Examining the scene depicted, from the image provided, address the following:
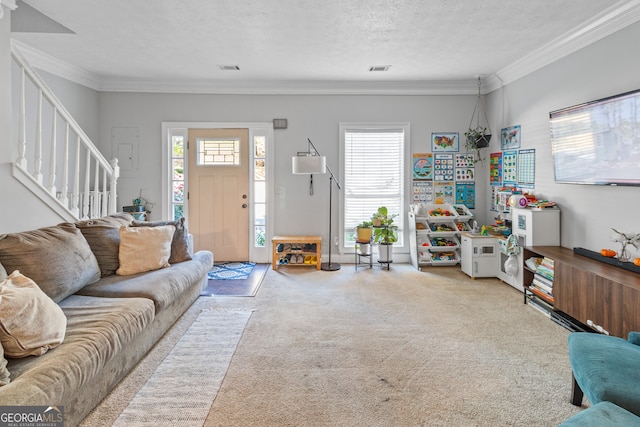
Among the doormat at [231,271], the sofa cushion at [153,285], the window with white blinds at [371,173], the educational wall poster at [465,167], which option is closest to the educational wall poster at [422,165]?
the window with white blinds at [371,173]

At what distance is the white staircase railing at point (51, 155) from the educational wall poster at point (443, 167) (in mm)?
4100

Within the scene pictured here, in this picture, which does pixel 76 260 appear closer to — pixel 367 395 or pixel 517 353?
pixel 367 395

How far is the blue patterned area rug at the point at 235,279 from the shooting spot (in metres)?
3.87

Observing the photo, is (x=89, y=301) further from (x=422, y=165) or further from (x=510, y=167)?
(x=510, y=167)

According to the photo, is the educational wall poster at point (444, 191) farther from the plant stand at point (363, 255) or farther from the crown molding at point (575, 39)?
the crown molding at point (575, 39)

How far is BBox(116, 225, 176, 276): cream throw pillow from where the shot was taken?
294 cm

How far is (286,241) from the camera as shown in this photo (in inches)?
189

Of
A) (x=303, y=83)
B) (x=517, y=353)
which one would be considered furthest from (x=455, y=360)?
(x=303, y=83)

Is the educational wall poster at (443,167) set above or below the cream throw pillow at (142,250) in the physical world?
above

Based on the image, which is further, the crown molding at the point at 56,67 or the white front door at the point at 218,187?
the white front door at the point at 218,187

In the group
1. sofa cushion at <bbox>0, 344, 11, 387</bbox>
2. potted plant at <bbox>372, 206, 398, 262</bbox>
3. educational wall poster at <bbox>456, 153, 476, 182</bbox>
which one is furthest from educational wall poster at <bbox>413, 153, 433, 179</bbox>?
sofa cushion at <bbox>0, 344, 11, 387</bbox>

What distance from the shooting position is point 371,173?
5.25 metres

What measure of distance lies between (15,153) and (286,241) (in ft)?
10.1

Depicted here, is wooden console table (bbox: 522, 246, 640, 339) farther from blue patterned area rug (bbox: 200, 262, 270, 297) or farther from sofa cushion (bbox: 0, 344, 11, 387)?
sofa cushion (bbox: 0, 344, 11, 387)
